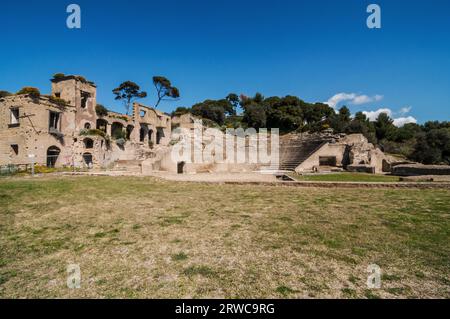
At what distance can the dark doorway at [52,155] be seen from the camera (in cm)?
2452

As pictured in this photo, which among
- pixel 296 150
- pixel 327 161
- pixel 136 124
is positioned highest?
pixel 136 124

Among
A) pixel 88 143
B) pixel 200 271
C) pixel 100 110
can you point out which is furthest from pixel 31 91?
pixel 200 271

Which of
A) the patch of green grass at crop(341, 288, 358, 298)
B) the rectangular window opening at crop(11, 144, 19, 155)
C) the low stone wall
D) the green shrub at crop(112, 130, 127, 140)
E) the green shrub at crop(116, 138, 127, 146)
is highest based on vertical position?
the green shrub at crop(112, 130, 127, 140)

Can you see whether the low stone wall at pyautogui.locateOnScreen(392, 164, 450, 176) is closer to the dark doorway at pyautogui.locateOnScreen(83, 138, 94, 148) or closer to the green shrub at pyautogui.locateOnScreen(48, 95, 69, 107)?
the dark doorway at pyautogui.locateOnScreen(83, 138, 94, 148)

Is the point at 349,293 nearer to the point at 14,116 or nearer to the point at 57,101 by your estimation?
the point at 14,116

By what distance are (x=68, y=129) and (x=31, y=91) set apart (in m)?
5.33

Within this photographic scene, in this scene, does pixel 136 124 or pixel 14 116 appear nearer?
pixel 14 116

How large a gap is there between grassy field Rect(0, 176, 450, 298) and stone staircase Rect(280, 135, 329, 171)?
14.7 m

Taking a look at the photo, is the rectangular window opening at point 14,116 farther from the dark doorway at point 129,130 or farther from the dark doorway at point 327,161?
the dark doorway at point 327,161

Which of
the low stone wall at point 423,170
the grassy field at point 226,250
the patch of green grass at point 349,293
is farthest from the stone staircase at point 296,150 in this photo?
the patch of green grass at point 349,293

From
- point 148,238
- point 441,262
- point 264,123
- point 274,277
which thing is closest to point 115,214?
point 148,238

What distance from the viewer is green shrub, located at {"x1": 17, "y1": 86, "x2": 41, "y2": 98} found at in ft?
75.9

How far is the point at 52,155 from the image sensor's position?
2480 cm

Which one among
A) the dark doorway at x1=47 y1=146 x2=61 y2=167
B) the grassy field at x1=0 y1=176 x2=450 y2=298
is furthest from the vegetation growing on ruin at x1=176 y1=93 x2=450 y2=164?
the grassy field at x1=0 y1=176 x2=450 y2=298
